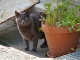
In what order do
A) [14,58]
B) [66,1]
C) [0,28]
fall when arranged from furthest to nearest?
[0,28] < [66,1] < [14,58]

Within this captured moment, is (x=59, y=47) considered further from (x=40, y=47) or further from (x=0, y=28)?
(x=0, y=28)

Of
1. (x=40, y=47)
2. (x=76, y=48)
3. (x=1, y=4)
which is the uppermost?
(x=1, y=4)

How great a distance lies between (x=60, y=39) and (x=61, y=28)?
0.22 metres

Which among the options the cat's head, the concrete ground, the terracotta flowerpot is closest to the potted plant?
the terracotta flowerpot

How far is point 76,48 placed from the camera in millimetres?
4699

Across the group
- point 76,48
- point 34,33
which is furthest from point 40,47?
point 76,48

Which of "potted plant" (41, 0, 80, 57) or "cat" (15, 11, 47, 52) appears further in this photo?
"cat" (15, 11, 47, 52)

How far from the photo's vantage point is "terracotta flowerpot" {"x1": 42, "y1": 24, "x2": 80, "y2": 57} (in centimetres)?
440

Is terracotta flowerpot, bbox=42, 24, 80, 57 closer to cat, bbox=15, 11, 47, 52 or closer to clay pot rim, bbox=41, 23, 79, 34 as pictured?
clay pot rim, bbox=41, 23, 79, 34

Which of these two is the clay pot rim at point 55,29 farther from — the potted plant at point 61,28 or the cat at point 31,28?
the cat at point 31,28

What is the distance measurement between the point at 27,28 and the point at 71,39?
1.18 metres

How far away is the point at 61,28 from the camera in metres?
4.34

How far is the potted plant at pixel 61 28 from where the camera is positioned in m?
4.36

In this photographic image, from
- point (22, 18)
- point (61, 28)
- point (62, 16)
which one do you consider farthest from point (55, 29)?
point (22, 18)
